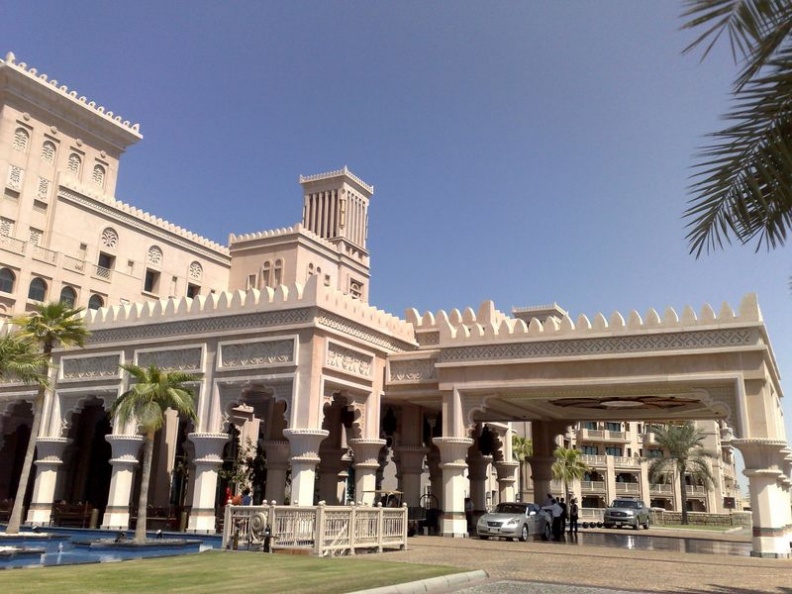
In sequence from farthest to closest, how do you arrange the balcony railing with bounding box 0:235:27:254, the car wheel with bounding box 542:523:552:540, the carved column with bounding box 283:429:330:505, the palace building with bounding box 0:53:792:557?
the balcony railing with bounding box 0:235:27:254 → the car wheel with bounding box 542:523:552:540 → the carved column with bounding box 283:429:330:505 → the palace building with bounding box 0:53:792:557

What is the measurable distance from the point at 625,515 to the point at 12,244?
31.3 m

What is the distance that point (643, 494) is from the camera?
68250 mm

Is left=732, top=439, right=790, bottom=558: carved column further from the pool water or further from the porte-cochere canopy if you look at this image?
the pool water

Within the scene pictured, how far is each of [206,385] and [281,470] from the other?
4445mm

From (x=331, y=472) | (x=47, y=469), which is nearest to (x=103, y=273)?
(x=47, y=469)

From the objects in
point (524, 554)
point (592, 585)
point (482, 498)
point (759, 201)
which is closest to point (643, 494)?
point (482, 498)

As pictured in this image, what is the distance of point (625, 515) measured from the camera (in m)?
35.7

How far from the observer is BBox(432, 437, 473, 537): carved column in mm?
20750

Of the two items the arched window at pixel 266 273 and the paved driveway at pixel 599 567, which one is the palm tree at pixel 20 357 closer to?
the paved driveway at pixel 599 567

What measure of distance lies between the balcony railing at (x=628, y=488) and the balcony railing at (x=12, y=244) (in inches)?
2246

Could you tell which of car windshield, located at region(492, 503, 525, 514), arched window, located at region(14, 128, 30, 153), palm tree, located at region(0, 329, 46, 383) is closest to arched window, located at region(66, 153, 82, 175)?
arched window, located at region(14, 128, 30, 153)

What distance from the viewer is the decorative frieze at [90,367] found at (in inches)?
944

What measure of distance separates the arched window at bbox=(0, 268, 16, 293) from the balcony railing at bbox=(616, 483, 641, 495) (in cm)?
5693

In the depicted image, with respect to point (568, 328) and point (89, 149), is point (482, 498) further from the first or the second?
point (89, 149)
